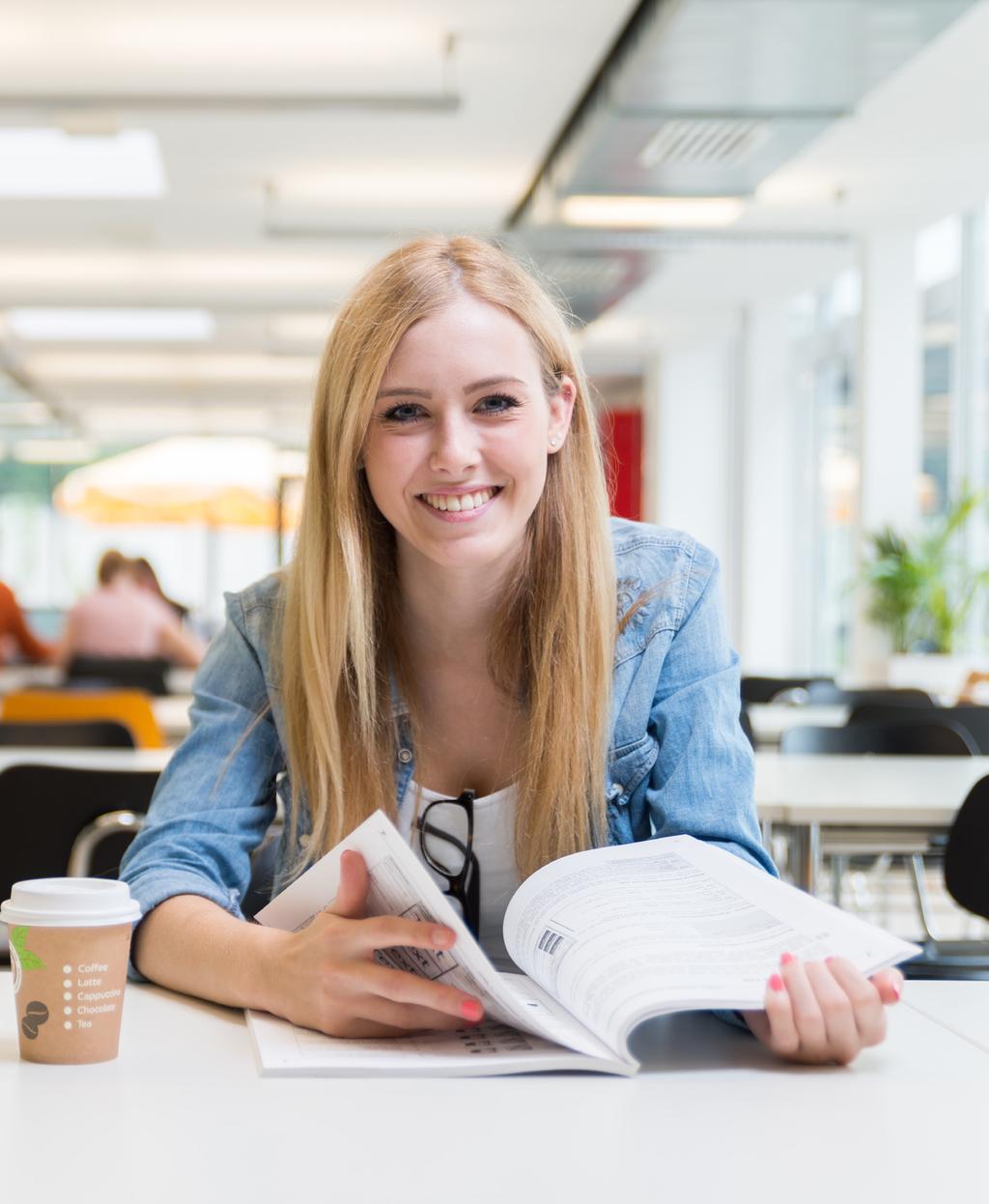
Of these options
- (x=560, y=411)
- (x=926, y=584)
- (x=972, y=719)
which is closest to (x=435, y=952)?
(x=560, y=411)

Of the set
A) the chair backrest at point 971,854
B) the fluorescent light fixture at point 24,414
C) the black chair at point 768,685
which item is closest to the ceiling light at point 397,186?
the black chair at point 768,685

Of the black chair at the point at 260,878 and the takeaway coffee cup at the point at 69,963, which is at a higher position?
the takeaway coffee cup at the point at 69,963

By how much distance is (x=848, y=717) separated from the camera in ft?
13.9

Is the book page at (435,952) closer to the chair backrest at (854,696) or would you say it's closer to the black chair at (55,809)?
the black chair at (55,809)

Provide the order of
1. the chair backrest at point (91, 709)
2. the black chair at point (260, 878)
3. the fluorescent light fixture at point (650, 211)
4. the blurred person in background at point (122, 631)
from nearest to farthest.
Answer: the black chair at point (260, 878)
the chair backrest at point (91, 709)
the blurred person in background at point (122, 631)
the fluorescent light fixture at point (650, 211)

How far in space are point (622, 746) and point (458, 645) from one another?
8.5 inches

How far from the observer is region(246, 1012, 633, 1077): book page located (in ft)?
3.28

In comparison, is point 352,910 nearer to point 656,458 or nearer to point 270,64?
point 270,64

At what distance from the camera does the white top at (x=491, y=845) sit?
147 centimetres

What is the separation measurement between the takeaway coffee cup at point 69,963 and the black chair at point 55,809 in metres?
1.46

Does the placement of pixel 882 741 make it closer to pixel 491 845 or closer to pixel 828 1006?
pixel 491 845

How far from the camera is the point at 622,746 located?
4.82 ft

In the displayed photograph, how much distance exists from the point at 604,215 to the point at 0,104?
2815 mm

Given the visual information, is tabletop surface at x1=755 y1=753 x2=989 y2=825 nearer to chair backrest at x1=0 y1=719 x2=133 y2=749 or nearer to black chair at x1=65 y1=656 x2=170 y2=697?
chair backrest at x1=0 y1=719 x2=133 y2=749
